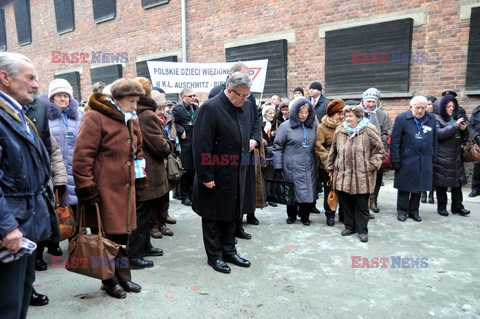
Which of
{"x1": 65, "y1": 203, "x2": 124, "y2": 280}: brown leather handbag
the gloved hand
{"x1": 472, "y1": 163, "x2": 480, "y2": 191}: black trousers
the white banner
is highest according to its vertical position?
the white banner

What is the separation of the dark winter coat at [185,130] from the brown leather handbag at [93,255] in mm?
3626

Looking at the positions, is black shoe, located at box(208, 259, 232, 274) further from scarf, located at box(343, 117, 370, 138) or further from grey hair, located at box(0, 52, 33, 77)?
grey hair, located at box(0, 52, 33, 77)

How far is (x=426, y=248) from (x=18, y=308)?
435 cm

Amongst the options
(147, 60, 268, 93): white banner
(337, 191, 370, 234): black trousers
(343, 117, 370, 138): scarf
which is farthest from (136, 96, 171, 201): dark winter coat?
(147, 60, 268, 93): white banner

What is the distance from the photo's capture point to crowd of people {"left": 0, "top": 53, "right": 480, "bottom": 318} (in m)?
2.14

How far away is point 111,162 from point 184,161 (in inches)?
139

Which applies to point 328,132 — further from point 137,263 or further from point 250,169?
point 137,263

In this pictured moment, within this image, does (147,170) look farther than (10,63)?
Yes

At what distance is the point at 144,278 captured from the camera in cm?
370

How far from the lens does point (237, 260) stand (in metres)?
4.02

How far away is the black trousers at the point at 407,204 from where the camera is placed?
5.86 metres

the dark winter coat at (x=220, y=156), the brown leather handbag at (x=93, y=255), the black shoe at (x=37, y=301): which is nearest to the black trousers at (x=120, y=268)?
the brown leather handbag at (x=93, y=255)

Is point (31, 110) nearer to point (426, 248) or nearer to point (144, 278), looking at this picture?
point (144, 278)

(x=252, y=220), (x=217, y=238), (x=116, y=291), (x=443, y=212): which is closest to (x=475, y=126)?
(x=443, y=212)
